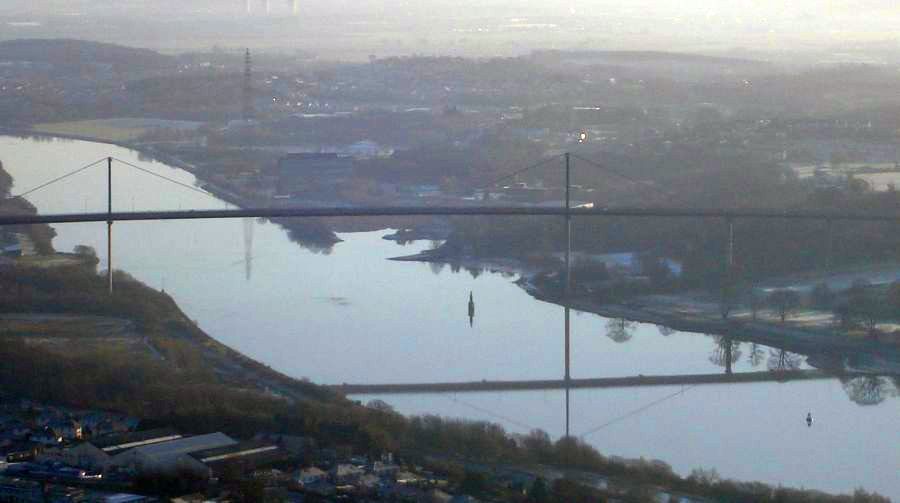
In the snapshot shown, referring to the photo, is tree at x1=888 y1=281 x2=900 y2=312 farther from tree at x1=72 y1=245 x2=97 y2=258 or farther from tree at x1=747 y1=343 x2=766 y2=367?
tree at x1=72 y1=245 x2=97 y2=258

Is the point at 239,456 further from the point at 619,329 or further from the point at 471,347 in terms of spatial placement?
the point at 619,329

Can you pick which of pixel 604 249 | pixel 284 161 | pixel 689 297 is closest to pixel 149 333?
pixel 689 297

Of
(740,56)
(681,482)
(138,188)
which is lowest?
(681,482)

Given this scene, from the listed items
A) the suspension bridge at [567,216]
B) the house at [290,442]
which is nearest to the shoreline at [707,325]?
the suspension bridge at [567,216]

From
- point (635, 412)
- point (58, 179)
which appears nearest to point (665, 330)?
point (635, 412)

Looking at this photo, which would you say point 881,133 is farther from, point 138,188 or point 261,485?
point 261,485

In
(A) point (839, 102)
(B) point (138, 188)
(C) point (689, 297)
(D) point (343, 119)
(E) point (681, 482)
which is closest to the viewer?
(E) point (681, 482)
